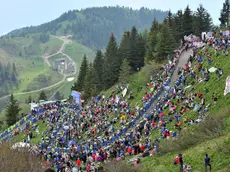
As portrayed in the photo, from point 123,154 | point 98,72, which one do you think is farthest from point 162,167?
point 98,72

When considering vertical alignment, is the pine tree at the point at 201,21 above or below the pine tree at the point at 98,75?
above

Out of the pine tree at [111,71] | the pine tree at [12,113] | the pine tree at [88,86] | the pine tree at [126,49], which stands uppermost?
the pine tree at [126,49]

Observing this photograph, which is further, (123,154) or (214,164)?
(123,154)

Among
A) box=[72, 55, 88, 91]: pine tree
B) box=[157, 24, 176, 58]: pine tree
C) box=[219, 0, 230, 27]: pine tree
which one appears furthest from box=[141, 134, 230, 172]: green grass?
box=[72, 55, 88, 91]: pine tree

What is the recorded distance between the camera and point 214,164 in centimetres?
1880

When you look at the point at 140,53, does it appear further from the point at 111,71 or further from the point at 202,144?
the point at 202,144

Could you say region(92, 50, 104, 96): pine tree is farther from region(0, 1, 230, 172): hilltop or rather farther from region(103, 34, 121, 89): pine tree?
region(103, 34, 121, 89): pine tree

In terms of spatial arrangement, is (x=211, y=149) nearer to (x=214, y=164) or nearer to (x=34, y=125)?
(x=214, y=164)

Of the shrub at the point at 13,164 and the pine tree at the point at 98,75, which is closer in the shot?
the shrub at the point at 13,164

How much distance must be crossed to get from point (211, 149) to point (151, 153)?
6.37 meters

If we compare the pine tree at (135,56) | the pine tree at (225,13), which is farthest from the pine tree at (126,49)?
the pine tree at (225,13)

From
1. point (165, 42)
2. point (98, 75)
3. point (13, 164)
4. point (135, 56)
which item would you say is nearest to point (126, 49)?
point (135, 56)

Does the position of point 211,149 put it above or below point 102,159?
above

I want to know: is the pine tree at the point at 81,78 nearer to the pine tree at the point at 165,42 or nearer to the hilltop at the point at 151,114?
the hilltop at the point at 151,114
